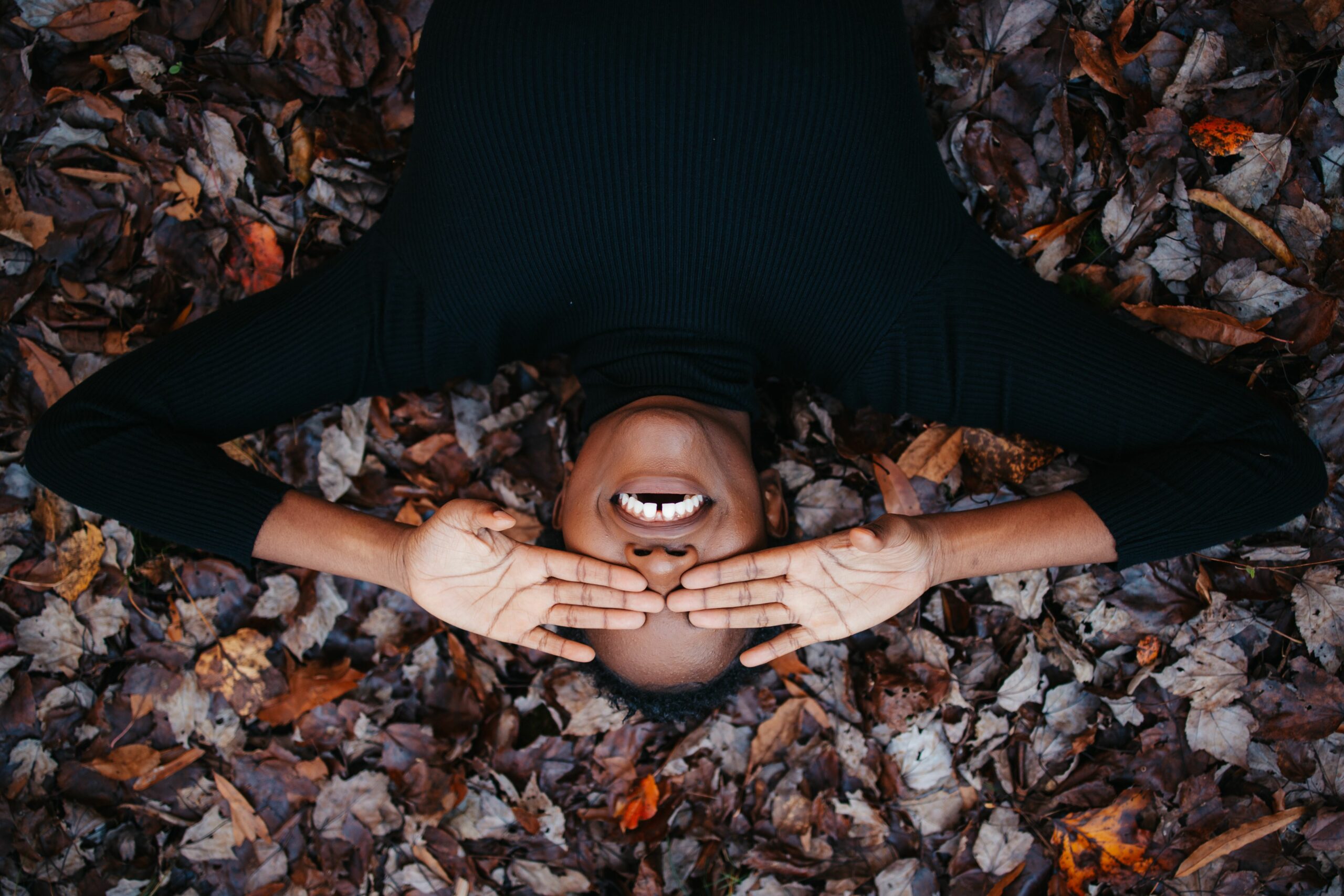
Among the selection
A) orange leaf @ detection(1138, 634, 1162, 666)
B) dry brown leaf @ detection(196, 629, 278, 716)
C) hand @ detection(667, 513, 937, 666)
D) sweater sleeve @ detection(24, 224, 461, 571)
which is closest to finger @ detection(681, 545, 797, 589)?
hand @ detection(667, 513, 937, 666)

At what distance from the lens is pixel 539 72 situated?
274cm

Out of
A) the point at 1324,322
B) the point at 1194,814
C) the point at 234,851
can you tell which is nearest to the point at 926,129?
the point at 1324,322

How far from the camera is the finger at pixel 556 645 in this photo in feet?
9.07

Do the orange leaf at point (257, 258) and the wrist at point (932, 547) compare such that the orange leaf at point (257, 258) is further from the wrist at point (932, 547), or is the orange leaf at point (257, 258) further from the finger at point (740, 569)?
the wrist at point (932, 547)

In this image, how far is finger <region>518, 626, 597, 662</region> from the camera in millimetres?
2764

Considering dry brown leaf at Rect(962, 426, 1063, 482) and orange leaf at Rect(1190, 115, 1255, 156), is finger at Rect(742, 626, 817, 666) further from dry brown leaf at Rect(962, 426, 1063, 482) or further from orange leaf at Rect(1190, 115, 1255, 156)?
orange leaf at Rect(1190, 115, 1255, 156)

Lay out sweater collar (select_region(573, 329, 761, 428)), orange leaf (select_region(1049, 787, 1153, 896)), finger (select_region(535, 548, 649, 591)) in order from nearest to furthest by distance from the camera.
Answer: finger (select_region(535, 548, 649, 591))
sweater collar (select_region(573, 329, 761, 428))
orange leaf (select_region(1049, 787, 1153, 896))

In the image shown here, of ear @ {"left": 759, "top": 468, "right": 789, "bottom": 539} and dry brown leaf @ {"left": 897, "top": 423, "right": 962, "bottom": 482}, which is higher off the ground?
dry brown leaf @ {"left": 897, "top": 423, "right": 962, "bottom": 482}

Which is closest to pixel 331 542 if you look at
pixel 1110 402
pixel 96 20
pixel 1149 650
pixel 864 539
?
pixel 864 539

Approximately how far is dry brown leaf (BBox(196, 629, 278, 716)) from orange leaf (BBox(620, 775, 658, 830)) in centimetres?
164

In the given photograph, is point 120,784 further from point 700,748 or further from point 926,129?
point 926,129

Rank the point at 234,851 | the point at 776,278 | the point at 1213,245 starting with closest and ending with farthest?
the point at 776,278
the point at 1213,245
the point at 234,851

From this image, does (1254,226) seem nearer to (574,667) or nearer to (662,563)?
(662,563)

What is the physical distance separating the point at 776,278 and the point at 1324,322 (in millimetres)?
2101
